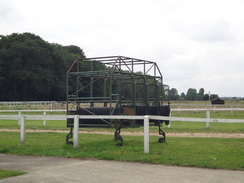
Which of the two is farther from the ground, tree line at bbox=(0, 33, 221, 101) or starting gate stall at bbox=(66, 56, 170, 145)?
tree line at bbox=(0, 33, 221, 101)

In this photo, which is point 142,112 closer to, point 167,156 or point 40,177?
point 167,156

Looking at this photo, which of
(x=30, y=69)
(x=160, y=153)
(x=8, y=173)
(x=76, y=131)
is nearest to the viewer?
(x=8, y=173)

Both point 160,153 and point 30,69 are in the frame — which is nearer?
point 160,153

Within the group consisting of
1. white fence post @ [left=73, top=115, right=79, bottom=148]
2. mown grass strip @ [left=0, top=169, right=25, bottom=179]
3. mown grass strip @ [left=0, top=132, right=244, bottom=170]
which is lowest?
mown grass strip @ [left=0, top=169, right=25, bottom=179]

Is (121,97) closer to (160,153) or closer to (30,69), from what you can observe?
(160,153)

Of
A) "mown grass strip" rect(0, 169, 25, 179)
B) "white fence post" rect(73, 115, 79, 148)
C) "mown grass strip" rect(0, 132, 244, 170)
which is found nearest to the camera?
"mown grass strip" rect(0, 169, 25, 179)

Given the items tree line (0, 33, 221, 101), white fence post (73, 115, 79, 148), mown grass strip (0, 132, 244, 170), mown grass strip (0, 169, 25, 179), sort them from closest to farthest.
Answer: mown grass strip (0, 169, 25, 179) < mown grass strip (0, 132, 244, 170) < white fence post (73, 115, 79, 148) < tree line (0, 33, 221, 101)

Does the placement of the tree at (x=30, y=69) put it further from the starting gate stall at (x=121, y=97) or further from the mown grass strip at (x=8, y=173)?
the mown grass strip at (x=8, y=173)

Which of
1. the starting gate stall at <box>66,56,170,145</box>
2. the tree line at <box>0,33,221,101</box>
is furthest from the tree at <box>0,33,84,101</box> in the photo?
the starting gate stall at <box>66,56,170,145</box>

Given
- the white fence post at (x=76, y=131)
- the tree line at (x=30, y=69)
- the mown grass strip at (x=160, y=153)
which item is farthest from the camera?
the tree line at (x=30, y=69)

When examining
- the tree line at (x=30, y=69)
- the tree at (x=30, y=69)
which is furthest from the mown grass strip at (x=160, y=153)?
the tree at (x=30, y=69)

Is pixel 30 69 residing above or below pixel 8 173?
above

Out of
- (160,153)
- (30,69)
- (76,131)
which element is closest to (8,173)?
(76,131)

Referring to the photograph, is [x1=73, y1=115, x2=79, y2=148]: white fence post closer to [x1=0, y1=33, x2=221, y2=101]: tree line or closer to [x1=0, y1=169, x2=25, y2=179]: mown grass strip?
[x1=0, y1=169, x2=25, y2=179]: mown grass strip
